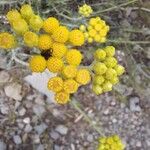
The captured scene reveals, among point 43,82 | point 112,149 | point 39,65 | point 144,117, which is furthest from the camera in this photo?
point 144,117

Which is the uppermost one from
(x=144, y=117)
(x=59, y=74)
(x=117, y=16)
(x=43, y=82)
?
(x=59, y=74)

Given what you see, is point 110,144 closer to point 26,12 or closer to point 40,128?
point 40,128

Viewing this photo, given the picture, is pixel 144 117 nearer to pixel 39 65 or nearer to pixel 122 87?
Result: pixel 122 87

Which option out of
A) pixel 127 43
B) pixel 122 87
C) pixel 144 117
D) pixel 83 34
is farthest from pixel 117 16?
pixel 83 34

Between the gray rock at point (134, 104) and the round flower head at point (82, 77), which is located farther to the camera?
the gray rock at point (134, 104)

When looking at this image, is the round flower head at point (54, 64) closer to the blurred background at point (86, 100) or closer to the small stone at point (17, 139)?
the blurred background at point (86, 100)

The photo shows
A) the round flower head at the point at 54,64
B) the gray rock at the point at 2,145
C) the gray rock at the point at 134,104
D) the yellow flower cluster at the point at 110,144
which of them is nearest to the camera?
the round flower head at the point at 54,64

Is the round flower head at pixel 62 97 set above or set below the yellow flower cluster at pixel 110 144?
above

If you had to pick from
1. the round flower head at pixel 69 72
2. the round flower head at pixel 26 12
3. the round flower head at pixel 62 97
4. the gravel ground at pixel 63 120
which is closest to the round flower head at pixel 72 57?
the round flower head at pixel 69 72
